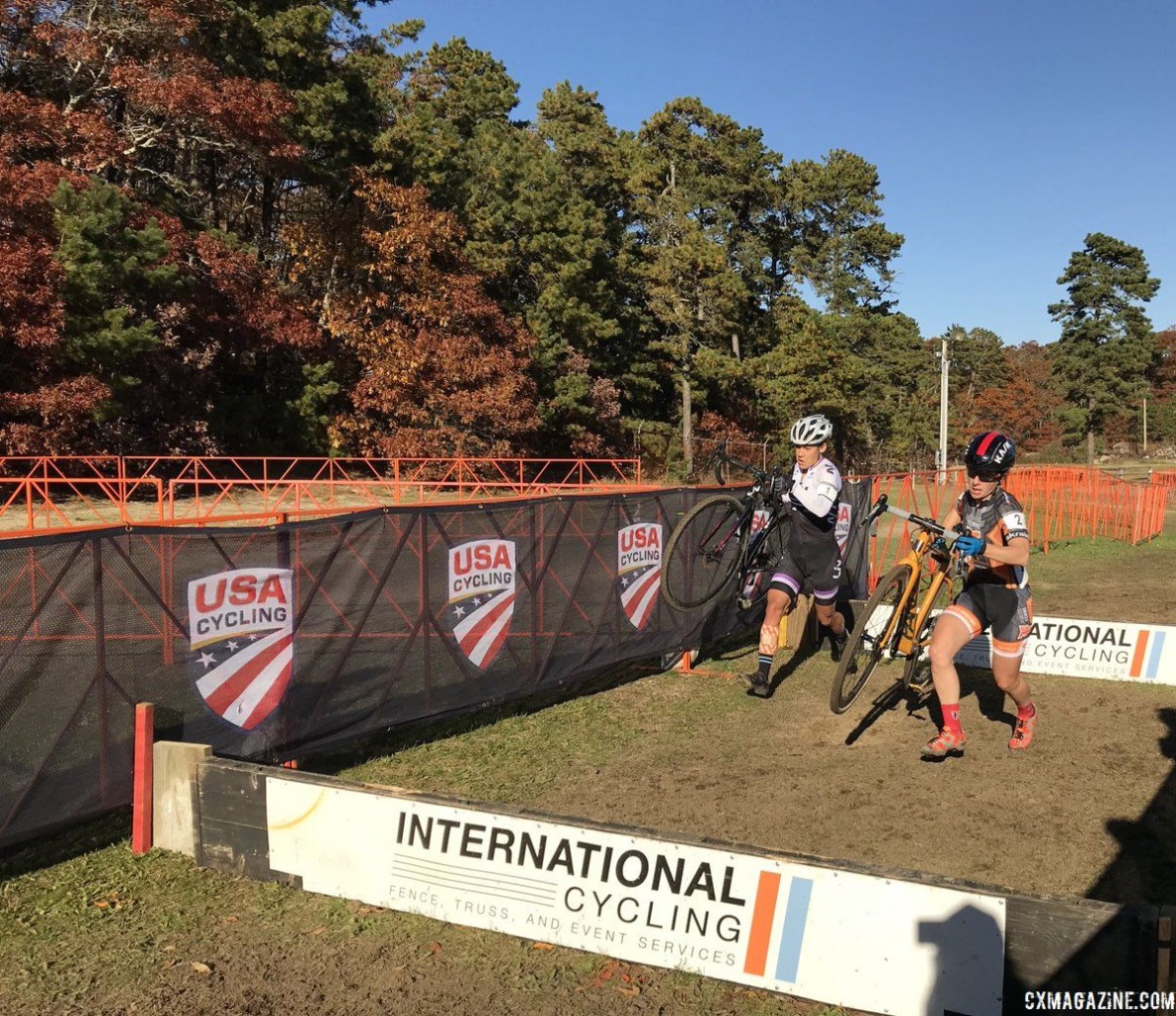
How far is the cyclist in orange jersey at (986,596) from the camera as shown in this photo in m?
6.23

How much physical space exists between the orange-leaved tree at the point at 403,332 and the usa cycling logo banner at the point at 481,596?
23945mm

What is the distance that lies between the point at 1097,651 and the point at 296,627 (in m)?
7.69

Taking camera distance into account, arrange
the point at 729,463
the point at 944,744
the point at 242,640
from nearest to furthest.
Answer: the point at 242,640 → the point at 944,744 → the point at 729,463

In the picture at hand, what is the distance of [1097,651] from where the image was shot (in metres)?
8.98

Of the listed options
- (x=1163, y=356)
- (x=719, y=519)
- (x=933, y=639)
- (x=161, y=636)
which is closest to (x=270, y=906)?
(x=161, y=636)

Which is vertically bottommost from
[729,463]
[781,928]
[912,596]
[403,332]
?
[781,928]

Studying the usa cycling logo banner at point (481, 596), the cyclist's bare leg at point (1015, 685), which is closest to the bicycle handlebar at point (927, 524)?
the cyclist's bare leg at point (1015, 685)

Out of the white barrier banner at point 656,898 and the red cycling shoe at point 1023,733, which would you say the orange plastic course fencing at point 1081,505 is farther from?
the white barrier banner at point 656,898

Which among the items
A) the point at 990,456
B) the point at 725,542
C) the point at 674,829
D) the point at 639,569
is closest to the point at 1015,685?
the point at 990,456

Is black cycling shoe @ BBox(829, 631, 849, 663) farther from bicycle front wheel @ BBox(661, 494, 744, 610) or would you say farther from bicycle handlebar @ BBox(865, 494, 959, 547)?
bicycle handlebar @ BBox(865, 494, 959, 547)

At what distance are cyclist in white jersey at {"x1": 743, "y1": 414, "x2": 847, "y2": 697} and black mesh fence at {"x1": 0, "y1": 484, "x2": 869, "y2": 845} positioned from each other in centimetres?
→ 159

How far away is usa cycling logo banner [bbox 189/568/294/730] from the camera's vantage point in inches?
217

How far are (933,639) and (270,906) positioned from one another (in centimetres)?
456

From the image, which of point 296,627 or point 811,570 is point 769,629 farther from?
point 296,627
